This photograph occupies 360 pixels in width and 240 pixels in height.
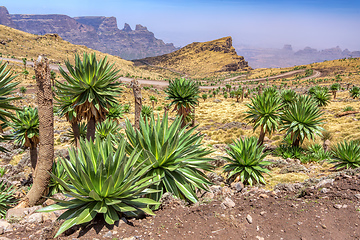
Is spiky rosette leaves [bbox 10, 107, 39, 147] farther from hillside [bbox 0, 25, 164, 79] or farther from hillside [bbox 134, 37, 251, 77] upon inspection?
hillside [bbox 134, 37, 251, 77]

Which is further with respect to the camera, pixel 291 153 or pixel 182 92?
pixel 182 92

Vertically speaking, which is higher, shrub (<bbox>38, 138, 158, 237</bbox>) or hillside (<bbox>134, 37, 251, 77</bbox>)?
hillside (<bbox>134, 37, 251, 77</bbox>)

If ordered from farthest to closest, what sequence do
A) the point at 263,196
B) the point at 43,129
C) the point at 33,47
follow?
the point at 33,47, the point at 43,129, the point at 263,196

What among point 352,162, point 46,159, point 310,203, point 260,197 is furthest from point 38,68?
point 352,162

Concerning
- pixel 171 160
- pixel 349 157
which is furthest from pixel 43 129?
pixel 349 157

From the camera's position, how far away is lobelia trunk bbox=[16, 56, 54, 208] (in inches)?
218

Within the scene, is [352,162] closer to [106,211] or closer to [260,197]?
[260,197]

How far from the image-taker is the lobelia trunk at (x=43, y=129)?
18.2ft

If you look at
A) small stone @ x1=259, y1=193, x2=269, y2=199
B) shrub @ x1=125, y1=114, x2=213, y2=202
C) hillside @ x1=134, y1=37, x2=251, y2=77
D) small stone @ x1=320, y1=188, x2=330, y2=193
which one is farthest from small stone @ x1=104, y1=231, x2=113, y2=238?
hillside @ x1=134, y1=37, x2=251, y2=77

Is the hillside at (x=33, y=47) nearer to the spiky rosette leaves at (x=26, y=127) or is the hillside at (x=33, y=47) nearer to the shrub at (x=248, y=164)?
the spiky rosette leaves at (x=26, y=127)

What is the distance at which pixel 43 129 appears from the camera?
5.81m

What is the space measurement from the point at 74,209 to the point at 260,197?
144 inches

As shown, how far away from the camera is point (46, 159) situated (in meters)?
5.95

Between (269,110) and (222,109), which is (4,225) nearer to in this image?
(269,110)
